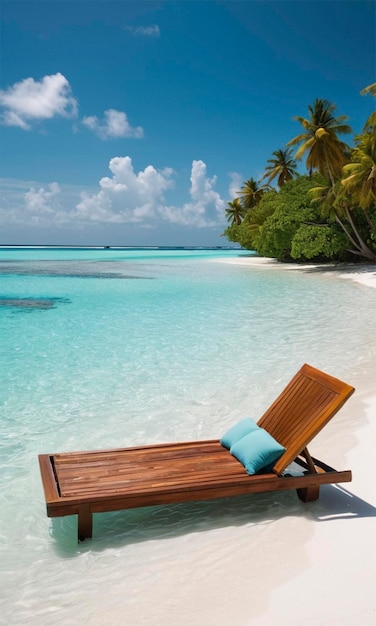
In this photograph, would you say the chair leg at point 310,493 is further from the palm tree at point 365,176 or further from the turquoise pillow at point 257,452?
the palm tree at point 365,176

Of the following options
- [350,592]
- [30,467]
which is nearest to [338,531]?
[350,592]

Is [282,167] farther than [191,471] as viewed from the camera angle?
Yes

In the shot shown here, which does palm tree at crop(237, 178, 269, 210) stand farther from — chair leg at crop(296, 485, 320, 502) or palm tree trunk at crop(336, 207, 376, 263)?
chair leg at crop(296, 485, 320, 502)

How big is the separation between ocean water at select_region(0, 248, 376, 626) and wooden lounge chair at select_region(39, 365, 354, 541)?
0.29 meters

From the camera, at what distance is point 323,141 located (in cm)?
3167

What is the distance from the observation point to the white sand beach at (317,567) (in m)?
2.65

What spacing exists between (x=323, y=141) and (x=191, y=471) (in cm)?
3098

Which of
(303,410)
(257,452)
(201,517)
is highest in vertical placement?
(303,410)

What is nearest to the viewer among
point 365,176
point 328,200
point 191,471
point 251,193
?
point 191,471

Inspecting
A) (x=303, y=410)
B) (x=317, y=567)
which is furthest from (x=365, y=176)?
(x=317, y=567)

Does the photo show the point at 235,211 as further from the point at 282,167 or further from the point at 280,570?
the point at 280,570

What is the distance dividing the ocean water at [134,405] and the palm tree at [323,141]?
1665 centimetres

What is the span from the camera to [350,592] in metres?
2.80

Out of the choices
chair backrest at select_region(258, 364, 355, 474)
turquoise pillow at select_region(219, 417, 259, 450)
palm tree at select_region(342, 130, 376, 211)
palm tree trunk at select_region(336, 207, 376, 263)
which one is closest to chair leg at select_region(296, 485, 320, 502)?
chair backrest at select_region(258, 364, 355, 474)
